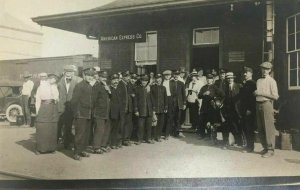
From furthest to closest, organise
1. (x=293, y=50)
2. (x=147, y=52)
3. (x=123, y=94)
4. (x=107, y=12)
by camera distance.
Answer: (x=147, y=52) → (x=107, y=12) → (x=123, y=94) → (x=293, y=50)

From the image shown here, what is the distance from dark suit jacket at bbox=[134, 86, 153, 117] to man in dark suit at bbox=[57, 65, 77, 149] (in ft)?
2.49

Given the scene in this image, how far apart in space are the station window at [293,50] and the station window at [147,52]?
2.06 metres

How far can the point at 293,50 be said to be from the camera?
3.66 meters

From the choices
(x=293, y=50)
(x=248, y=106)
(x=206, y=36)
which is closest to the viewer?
(x=248, y=106)

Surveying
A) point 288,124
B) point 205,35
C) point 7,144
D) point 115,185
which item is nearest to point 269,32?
point 288,124

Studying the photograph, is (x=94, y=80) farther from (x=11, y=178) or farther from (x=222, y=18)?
(x=222, y=18)

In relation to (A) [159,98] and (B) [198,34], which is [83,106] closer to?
(A) [159,98]

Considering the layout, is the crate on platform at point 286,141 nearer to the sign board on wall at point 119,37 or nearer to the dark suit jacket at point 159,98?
the dark suit jacket at point 159,98

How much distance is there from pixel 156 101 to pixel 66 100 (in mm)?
1120

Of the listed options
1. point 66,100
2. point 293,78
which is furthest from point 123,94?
point 293,78

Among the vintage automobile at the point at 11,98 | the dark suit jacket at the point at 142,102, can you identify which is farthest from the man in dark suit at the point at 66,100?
the vintage automobile at the point at 11,98

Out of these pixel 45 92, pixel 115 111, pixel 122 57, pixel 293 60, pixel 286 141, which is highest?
pixel 122 57

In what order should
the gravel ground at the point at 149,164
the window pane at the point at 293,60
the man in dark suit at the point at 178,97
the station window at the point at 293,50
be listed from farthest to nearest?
the man in dark suit at the point at 178,97 < the window pane at the point at 293,60 < the station window at the point at 293,50 < the gravel ground at the point at 149,164

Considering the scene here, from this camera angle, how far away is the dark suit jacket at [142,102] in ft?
13.8
